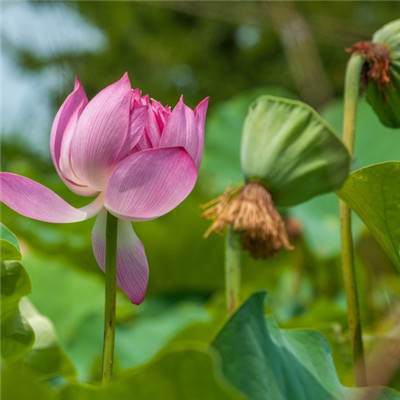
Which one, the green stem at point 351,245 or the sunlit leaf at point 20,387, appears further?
the green stem at point 351,245

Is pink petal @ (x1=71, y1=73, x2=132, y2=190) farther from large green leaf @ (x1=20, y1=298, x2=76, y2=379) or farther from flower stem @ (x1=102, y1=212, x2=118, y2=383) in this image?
large green leaf @ (x1=20, y1=298, x2=76, y2=379)

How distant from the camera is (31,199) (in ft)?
0.95

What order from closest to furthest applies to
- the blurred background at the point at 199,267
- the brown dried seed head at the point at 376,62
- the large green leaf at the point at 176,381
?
the large green leaf at the point at 176,381, the brown dried seed head at the point at 376,62, the blurred background at the point at 199,267

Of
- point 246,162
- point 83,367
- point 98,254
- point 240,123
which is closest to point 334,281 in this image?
point 240,123

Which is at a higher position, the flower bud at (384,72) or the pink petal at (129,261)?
the flower bud at (384,72)

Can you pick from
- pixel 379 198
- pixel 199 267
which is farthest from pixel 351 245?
pixel 199 267

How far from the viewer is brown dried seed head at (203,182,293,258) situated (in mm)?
409

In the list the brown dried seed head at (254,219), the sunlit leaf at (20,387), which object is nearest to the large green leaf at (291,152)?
the brown dried seed head at (254,219)

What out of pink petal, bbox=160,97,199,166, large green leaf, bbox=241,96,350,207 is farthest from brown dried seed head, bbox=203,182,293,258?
pink petal, bbox=160,97,199,166

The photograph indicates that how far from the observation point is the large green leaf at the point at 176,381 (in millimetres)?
214

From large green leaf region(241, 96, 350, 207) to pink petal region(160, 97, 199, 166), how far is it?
0.10m

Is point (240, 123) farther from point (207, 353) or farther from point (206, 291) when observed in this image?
point (207, 353)

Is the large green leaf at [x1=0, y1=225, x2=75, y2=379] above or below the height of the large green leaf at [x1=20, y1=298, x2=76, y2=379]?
above

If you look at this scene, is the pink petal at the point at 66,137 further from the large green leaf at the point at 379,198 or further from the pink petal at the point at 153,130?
the large green leaf at the point at 379,198
